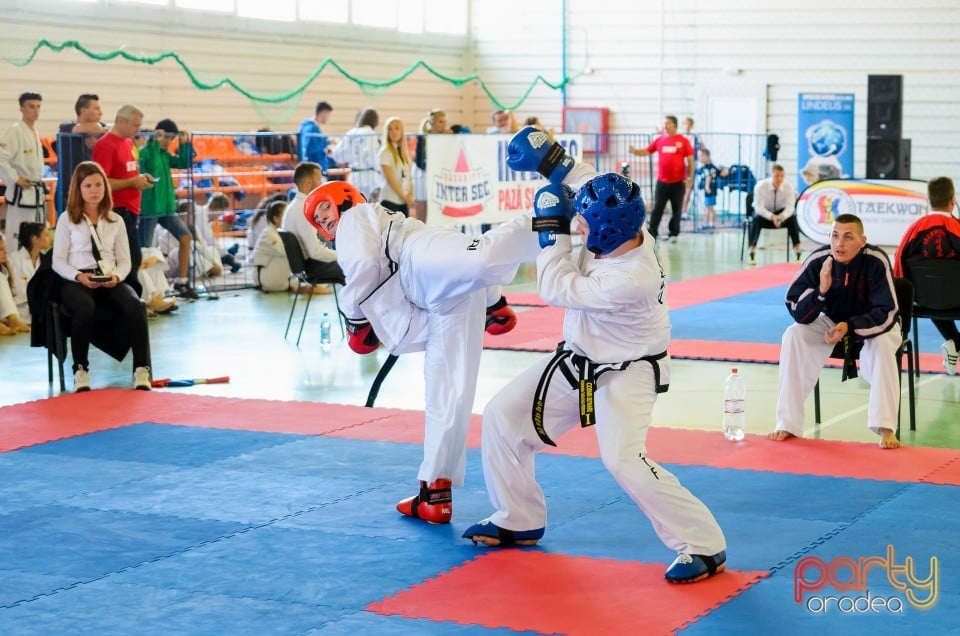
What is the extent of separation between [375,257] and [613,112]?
18.6 m

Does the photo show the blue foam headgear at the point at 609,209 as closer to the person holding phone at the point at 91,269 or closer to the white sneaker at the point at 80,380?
the person holding phone at the point at 91,269

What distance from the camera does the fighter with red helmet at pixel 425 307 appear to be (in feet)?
16.2

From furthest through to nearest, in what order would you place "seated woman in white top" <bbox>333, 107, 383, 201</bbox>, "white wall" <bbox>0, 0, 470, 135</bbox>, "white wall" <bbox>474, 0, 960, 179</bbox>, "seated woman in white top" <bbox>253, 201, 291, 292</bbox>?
"white wall" <bbox>474, 0, 960, 179</bbox>
"white wall" <bbox>0, 0, 470, 135</bbox>
"seated woman in white top" <bbox>333, 107, 383, 201</bbox>
"seated woman in white top" <bbox>253, 201, 291, 292</bbox>

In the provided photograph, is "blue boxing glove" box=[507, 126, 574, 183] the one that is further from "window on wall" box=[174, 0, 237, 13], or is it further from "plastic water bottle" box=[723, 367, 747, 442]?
"window on wall" box=[174, 0, 237, 13]

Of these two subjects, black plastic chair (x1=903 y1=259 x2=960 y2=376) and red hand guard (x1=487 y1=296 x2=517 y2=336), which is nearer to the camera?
red hand guard (x1=487 y1=296 x2=517 y2=336)

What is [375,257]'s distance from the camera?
499cm

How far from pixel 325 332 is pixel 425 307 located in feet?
15.1

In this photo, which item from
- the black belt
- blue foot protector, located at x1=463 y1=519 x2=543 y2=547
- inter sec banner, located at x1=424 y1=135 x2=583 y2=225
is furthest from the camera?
inter sec banner, located at x1=424 y1=135 x2=583 y2=225

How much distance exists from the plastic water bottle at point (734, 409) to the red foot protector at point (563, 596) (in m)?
2.01

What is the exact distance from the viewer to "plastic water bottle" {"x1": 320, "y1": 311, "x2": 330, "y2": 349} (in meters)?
9.52

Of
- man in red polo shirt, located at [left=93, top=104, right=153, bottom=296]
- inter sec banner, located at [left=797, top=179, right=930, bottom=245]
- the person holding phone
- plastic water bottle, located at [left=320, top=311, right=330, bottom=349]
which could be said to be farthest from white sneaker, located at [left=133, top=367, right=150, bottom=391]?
inter sec banner, located at [left=797, top=179, right=930, bottom=245]

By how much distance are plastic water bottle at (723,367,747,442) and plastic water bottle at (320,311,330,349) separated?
12.8 ft

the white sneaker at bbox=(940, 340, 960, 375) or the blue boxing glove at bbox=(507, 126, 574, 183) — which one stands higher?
the blue boxing glove at bbox=(507, 126, 574, 183)

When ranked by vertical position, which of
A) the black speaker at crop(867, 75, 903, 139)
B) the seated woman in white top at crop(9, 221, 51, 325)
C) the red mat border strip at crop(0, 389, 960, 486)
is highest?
the black speaker at crop(867, 75, 903, 139)
